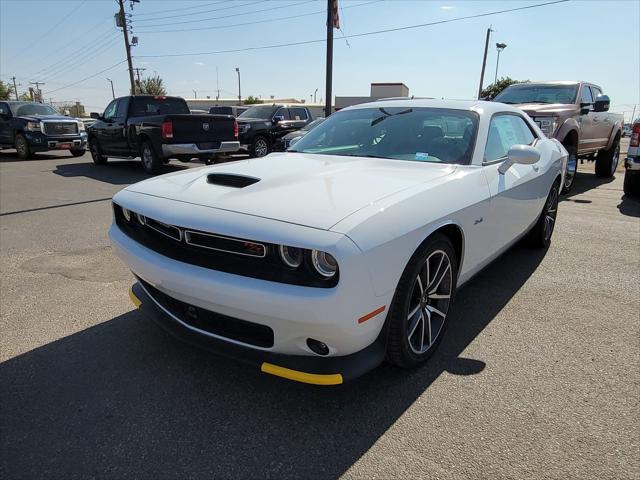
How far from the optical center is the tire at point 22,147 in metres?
14.5

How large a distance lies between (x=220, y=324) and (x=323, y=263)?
68cm

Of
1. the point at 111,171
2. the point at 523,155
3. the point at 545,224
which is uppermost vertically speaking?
the point at 523,155

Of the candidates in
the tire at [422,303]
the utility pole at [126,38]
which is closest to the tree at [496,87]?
the utility pole at [126,38]

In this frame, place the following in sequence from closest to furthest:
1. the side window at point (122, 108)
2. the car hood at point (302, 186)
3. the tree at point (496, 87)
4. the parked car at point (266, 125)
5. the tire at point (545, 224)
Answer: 1. the car hood at point (302, 186)
2. the tire at point (545, 224)
3. the side window at point (122, 108)
4. the parked car at point (266, 125)
5. the tree at point (496, 87)

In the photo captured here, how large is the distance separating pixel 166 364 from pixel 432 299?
5.31 feet

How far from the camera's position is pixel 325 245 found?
5.96ft

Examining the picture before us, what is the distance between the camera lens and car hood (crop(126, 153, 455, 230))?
2.07m

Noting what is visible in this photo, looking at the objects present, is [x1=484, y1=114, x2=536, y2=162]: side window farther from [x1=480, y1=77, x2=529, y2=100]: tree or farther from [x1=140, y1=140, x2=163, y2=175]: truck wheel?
[x1=480, y1=77, x2=529, y2=100]: tree

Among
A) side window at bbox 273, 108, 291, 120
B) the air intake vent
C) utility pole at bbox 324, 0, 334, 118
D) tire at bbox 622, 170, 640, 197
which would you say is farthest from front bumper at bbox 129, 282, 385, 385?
utility pole at bbox 324, 0, 334, 118

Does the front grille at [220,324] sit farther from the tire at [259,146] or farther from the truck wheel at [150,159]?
the tire at [259,146]

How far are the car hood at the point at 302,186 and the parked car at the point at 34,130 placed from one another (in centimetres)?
1413

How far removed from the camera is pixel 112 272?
4.18 metres

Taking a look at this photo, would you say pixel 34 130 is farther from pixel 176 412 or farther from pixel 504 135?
pixel 176 412

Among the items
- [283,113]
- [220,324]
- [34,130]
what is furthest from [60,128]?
[220,324]
